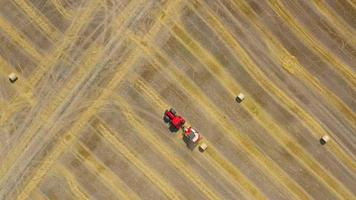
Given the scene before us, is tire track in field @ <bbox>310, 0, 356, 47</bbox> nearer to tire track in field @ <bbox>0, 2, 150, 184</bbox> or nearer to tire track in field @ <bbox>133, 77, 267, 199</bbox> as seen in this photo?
tire track in field @ <bbox>133, 77, 267, 199</bbox>

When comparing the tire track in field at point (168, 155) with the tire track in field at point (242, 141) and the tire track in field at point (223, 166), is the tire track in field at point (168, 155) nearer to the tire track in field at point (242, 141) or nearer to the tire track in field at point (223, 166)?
the tire track in field at point (223, 166)

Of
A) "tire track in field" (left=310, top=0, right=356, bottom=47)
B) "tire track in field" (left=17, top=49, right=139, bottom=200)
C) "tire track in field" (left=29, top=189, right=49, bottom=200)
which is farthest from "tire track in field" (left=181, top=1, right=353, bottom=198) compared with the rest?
"tire track in field" (left=29, top=189, right=49, bottom=200)

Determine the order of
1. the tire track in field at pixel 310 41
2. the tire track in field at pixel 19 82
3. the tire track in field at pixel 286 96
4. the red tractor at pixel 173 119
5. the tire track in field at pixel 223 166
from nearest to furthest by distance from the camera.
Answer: the red tractor at pixel 173 119, the tire track in field at pixel 19 82, the tire track in field at pixel 223 166, the tire track in field at pixel 286 96, the tire track in field at pixel 310 41

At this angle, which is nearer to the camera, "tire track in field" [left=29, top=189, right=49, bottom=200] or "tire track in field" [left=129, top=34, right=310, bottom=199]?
"tire track in field" [left=29, top=189, right=49, bottom=200]

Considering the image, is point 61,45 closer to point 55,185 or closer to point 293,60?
point 55,185

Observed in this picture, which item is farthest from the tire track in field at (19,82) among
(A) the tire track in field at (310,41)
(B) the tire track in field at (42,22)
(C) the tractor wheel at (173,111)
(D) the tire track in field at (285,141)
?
(A) the tire track in field at (310,41)

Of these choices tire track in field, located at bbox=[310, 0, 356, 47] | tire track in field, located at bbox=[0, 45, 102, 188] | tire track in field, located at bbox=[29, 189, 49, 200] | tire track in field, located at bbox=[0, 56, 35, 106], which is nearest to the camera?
tire track in field, located at bbox=[29, 189, 49, 200]
